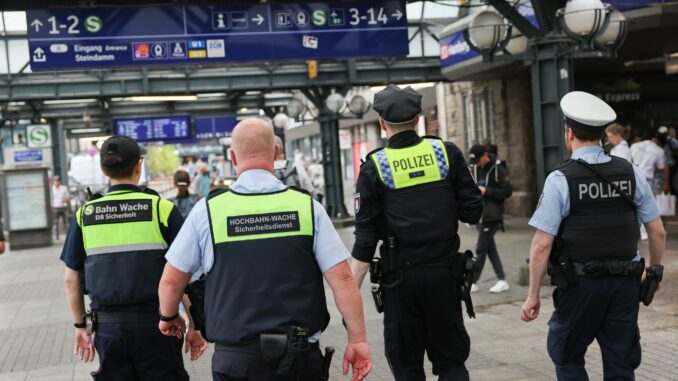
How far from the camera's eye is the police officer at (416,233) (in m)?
4.43

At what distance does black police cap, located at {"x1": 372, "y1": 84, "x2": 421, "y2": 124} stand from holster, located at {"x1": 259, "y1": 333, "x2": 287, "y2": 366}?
1716 millimetres

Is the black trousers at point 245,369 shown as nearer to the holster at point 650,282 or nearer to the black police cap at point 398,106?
the black police cap at point 398,106

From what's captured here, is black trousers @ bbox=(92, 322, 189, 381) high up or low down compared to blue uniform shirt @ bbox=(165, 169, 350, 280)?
down

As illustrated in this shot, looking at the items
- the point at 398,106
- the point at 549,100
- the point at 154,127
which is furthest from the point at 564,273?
the point at 154,127

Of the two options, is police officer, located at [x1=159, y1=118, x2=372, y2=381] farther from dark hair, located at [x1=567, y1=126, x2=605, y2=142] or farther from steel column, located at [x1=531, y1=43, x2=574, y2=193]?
steel column, located at [x1=531, y1=43, x2=574, y2=193]

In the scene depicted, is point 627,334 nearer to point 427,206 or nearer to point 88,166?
point 427,206

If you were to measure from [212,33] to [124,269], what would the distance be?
9199 millimetres

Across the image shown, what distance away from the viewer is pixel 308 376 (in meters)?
3.39

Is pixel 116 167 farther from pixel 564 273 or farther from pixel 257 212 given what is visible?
pixel 564 273

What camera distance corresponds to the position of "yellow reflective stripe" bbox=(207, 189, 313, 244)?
3316 millimetres

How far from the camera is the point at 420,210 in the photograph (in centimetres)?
446

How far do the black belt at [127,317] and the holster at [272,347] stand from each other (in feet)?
3.35

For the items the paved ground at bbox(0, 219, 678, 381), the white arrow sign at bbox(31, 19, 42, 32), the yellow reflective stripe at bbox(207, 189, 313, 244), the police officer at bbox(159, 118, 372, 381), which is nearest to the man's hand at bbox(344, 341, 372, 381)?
the police officer at bbox(159, 118, 372, 381)

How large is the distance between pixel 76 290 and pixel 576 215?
2.62 meters
